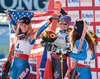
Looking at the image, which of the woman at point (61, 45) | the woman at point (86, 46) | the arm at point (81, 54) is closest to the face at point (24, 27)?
the woman at point (61, 45)

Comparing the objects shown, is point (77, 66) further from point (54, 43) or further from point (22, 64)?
point (22, 64)

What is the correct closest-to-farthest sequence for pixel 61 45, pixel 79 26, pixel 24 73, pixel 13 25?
pixel 79 26 < pixel 61 45 < pixel 24 73 < pixel 13 25

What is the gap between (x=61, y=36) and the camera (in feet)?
13.0

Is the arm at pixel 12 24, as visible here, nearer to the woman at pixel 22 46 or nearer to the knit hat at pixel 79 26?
the woman at pixel 22 46

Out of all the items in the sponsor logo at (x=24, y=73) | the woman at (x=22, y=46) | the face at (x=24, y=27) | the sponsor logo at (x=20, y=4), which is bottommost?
the sponsor logo at (x=24, y=73)

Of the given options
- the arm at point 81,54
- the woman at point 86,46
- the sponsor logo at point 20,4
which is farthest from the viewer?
the sponsor logo at point 20,4

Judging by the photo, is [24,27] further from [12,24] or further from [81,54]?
[81,54]

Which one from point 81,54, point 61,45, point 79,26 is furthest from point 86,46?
point 61,45

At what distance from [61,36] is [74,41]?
1.88 feet

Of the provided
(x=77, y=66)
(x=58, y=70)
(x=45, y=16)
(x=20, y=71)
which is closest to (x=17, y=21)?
(x=45, y=16)

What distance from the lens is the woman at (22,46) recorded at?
414cm

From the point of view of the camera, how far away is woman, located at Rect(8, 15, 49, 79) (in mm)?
4145

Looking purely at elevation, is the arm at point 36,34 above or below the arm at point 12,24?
below

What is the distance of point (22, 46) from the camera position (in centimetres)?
417
